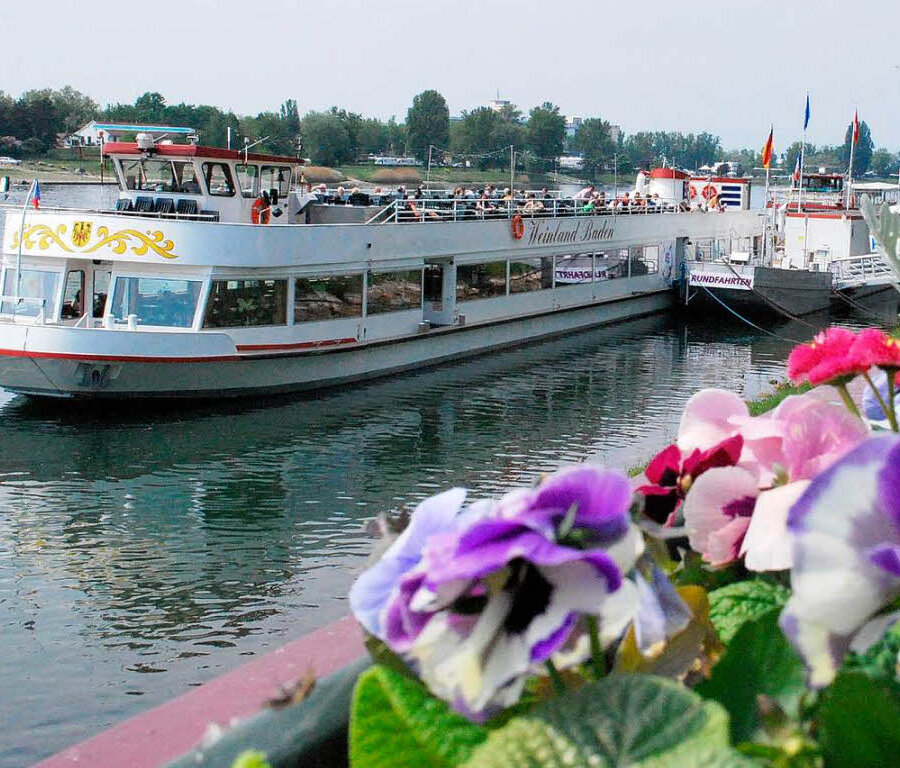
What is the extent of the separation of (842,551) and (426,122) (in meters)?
81.6

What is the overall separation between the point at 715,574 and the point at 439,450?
1336 cm

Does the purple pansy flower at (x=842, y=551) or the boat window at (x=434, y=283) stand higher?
the purple pansy flower at (x=842, y=551)

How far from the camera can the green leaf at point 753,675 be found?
1147 mm

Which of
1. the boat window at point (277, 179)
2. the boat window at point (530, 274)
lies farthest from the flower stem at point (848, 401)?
the boat window at point (530, 274)

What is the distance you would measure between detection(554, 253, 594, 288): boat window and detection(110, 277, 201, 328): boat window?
10517 millimetres

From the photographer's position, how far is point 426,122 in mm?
80688

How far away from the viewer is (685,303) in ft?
101

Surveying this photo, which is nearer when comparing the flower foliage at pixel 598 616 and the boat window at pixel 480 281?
the flower foliage at pixel 598 616

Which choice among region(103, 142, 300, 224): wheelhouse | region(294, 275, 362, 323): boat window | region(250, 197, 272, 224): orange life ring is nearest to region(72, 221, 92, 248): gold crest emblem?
region(103, 142, 300, 224): wheelhouse

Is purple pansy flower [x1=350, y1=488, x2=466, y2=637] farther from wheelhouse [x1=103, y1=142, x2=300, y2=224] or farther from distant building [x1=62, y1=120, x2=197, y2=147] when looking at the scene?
distant building [x1=62, y1=120, x2=197, y2=147]

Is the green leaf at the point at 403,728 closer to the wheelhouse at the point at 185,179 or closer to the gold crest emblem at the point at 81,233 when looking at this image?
the gold crest emblem at the point at 81,233

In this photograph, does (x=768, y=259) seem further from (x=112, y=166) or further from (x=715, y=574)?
(x=715, y=574)

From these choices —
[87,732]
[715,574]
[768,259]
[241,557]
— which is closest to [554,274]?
[768,259]

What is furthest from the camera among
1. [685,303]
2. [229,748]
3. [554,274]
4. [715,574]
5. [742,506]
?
[685,303]
